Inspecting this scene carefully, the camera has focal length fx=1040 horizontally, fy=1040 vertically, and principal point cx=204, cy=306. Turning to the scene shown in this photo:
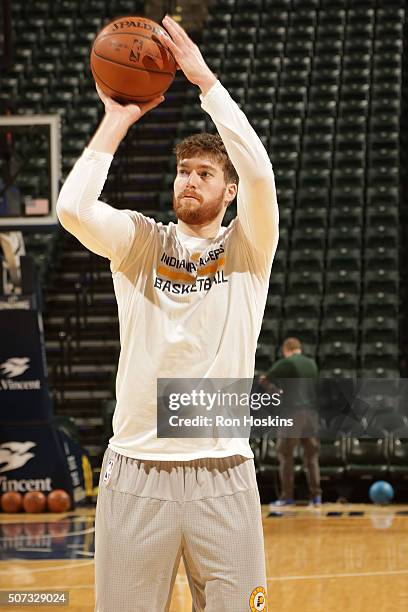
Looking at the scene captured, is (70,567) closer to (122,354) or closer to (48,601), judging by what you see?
(48,601)

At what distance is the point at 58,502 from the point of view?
32.7 feet

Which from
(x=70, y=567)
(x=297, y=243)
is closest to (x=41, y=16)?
(x=297, y=243)

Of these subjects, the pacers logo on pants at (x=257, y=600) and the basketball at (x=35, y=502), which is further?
the basketball at (x=35, y=502)

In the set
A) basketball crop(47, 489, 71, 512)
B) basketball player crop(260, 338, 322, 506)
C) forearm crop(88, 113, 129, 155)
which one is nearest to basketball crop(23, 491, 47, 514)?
basketball crop(47, 489, 71, 512)

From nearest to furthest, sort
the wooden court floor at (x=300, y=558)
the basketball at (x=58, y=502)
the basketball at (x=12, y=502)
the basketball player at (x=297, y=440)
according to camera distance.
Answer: the wooden court floor at (x=300, y=558) < the basketball player at (x=297, y=440) < the basketball at (x=58, y=502) < the basketball at (x=12, y=502)

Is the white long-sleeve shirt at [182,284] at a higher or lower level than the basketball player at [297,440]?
higher

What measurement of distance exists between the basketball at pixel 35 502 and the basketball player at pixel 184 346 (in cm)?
752

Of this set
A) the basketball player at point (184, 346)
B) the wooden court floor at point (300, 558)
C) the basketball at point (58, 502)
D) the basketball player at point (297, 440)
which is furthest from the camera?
the basketball at point (58, 502)

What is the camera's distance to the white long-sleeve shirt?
2.66 meters

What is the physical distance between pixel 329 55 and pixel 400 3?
2.04m

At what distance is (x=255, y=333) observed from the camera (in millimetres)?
2816

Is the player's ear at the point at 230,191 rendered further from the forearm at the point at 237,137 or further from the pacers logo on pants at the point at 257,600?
the pacers logo on pants at the point at 257,600

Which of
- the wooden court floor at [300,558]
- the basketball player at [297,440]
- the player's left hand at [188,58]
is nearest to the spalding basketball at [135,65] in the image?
the player's left hand at [188,58]

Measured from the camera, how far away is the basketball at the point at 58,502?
9.97 m
